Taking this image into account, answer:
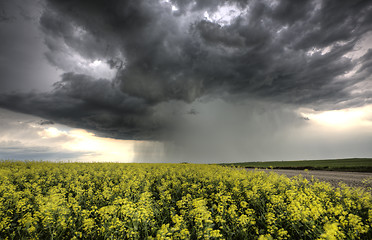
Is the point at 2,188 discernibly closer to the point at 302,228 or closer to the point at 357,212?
the point at 302,228

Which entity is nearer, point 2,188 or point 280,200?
point 280,200

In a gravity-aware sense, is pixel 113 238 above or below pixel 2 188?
below

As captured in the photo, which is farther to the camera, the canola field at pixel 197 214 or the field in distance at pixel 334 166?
the field in distance at pixel 334 166

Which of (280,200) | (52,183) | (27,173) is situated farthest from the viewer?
(27,173)

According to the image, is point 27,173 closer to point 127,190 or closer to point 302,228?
point 127,190

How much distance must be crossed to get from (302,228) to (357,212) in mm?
3079

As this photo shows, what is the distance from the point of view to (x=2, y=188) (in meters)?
9.11

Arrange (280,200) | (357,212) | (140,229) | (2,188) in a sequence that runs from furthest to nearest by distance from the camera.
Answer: (2,188) < (357,212) < (280,200) < (140,229)

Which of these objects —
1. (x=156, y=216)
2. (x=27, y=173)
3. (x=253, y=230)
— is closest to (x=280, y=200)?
(x=253, y=230)

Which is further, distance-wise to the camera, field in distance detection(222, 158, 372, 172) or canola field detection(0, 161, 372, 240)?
field in distance detection(222, 158, 372, 172)

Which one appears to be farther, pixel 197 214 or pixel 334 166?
pixel 334 166

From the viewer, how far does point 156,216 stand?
7.30 metres

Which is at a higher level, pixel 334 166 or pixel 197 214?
pixel 197 214

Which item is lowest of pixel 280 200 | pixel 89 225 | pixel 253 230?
pixel 253 230
